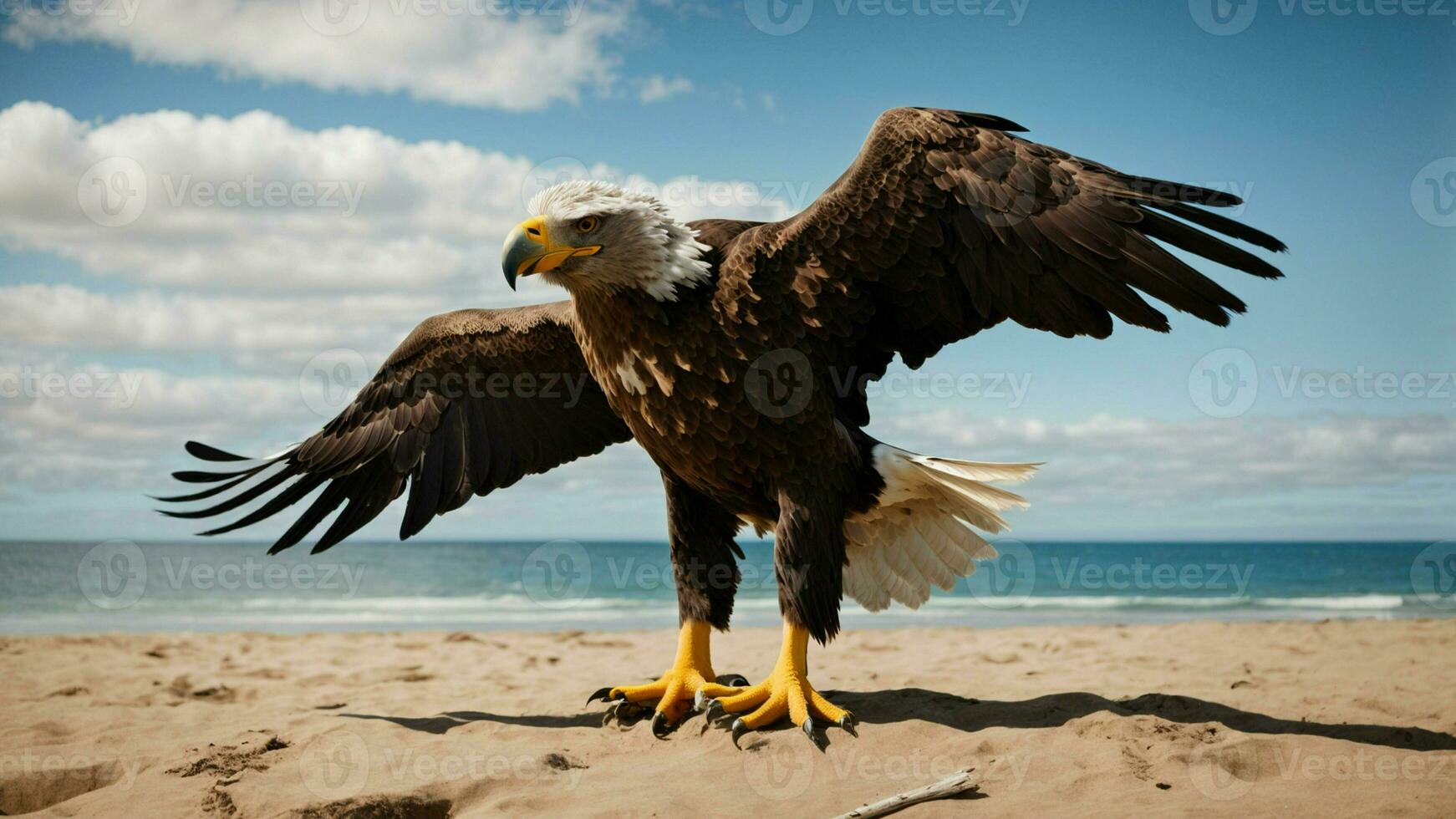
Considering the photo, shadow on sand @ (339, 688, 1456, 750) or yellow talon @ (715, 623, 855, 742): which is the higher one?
yellow talon @ (715, 623, 855, 742)

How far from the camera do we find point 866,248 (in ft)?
11.7

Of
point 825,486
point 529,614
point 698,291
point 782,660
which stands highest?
point 698,291

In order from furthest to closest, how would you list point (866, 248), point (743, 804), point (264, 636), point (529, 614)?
point (529, 614), point (264, 636), point (866, 248), point (743, 804)

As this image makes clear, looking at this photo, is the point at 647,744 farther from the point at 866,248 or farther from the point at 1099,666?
the point at 1099,666

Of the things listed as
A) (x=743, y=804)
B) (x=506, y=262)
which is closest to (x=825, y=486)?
(x=743, y=804)

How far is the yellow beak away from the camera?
11.5 ft

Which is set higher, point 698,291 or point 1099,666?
point 698,291

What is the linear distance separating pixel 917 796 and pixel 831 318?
1.73 meters

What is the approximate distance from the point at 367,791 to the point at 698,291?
213cm

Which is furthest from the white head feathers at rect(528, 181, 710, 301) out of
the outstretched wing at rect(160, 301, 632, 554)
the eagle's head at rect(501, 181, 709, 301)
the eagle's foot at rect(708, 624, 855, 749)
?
the eagle's foot at rect(708, 624, 855, 749)

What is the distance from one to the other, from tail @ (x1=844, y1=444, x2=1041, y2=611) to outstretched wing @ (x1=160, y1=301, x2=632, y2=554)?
1404 millimetres

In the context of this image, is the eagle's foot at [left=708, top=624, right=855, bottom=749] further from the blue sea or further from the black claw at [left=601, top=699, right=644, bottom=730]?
the blue sea

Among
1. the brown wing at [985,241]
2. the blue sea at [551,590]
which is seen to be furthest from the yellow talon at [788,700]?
the blue sea at [551,590]

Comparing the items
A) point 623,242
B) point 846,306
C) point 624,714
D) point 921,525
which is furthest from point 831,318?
point 624,714
